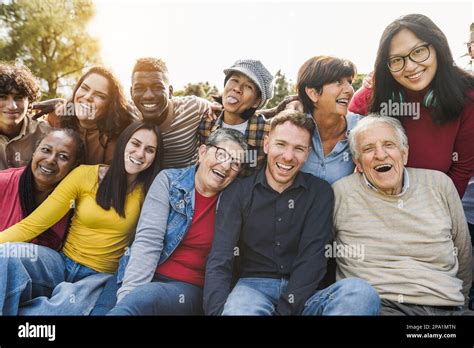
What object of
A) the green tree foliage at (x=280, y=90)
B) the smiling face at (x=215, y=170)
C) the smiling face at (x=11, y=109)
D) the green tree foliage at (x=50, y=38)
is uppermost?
the green tree foliage at (x=50, y=38)

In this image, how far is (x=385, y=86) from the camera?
3455mm

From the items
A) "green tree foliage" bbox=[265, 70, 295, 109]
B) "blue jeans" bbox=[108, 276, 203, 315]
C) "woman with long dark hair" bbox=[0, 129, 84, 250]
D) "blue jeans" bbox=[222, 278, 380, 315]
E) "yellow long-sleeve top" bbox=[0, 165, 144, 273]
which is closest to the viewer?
"blue jeans" bbox=[222, 278, 380, 315]

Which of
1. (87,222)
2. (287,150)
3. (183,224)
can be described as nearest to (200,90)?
(287,150)

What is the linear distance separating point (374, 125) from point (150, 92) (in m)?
1.57

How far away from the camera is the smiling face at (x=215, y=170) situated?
3.32m

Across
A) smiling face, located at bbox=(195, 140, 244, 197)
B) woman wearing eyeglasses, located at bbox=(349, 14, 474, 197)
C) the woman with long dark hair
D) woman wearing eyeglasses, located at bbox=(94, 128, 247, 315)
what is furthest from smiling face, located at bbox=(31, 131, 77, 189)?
woman wearing eyeglasses, located at bbox=(349, 14, 474, 197)

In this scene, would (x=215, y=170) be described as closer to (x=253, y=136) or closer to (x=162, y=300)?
(x=253, y=136)

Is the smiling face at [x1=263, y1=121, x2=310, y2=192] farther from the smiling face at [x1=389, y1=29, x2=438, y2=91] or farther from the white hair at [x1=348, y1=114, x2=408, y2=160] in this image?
the smiling face at [x1=389, y1=29, x2=438, y2=91]

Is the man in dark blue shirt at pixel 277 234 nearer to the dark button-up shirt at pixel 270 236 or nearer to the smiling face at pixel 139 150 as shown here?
the dark button-up shirt at pixel 270 236

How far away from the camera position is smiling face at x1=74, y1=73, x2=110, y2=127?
3.55 metres

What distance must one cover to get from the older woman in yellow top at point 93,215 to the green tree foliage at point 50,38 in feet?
2.27

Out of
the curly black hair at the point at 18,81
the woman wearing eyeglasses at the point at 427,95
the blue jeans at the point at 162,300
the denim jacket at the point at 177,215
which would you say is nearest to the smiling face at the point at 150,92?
the denim jacket at the point at 177,215

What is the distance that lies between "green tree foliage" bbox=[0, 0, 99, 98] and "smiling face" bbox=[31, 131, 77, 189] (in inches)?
18.0
